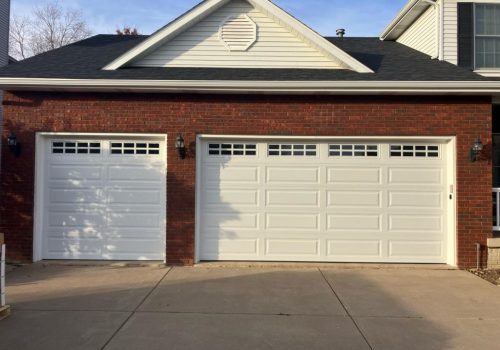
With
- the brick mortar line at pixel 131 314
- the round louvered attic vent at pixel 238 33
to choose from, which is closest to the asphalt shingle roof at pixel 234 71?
the round louvered attic vent at pixel 238 33

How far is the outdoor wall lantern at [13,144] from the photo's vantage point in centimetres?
874

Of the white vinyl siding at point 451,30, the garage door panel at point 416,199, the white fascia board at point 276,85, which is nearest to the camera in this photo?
the white fascia board at point 276,85

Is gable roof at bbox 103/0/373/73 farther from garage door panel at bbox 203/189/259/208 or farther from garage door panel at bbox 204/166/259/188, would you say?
garage door panel at bbox 203/189/259/208

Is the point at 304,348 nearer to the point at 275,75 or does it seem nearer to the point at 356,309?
the point at 356,309

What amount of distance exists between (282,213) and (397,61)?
170 inches

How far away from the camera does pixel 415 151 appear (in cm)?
905

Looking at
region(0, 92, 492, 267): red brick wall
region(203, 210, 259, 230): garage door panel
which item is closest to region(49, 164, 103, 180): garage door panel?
region(0, 92, 492, 267): red brick wall

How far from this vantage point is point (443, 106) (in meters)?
8.84

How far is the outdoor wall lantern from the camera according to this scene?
874 cm

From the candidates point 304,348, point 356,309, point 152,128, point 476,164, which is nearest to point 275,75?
point 152,128

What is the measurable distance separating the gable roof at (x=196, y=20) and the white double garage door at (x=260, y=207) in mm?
1551

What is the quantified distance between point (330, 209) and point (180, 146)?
10.3ft

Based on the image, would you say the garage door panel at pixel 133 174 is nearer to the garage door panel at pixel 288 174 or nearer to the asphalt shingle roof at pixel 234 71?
the asphalt shingle roof at pixel 234 71

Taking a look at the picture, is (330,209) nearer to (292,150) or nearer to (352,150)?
(352,150)
